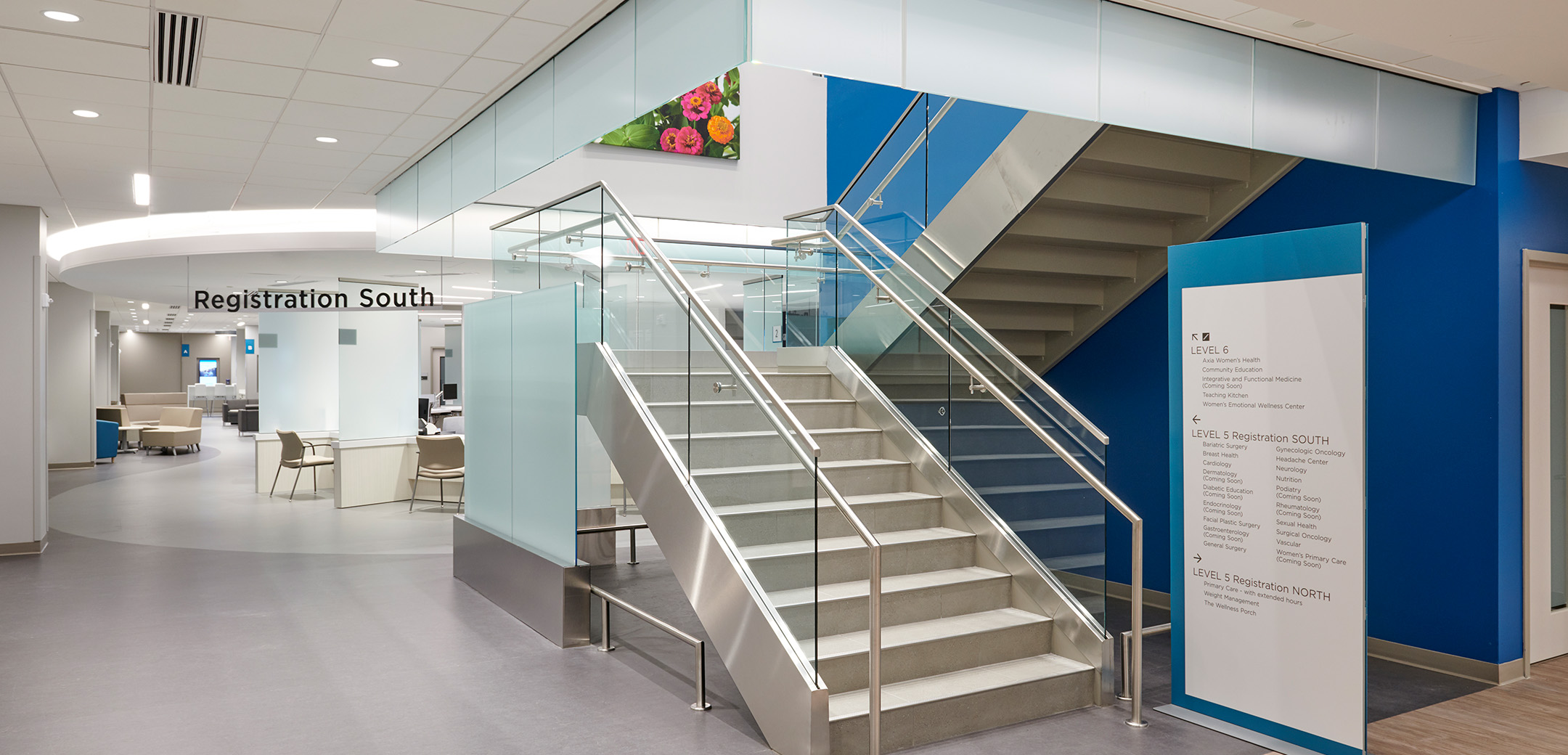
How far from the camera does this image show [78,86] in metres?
5.55

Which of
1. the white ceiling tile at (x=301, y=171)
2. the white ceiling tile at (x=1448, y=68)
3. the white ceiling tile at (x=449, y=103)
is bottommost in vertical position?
the white ceiling tile at (x=1448, y=68)

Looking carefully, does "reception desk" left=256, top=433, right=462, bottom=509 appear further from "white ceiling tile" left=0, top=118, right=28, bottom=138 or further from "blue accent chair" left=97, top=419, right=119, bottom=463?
"blue accent chair" left=97, top=419, right=119, bottom=463

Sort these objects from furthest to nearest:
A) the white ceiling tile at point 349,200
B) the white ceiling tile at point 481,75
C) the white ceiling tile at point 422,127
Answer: the white ceiling tile at point 349,200 < the white ceiling tile at point 422,127 < the white ceiling tile at point 481,75

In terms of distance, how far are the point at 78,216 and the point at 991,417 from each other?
10.2 meters

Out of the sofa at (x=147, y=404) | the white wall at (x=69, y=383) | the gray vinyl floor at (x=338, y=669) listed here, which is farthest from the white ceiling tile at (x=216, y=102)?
the sofa at (x=147, y=404)

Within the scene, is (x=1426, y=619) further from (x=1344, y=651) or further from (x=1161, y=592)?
(x=1344, y=651)

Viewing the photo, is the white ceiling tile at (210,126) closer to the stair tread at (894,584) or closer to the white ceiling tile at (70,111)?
the white ceiling tile at (70,111)

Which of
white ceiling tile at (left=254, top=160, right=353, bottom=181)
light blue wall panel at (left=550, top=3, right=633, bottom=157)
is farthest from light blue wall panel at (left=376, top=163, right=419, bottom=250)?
light blue wall panel at (left=550, top=3, right=633, bottom=157)

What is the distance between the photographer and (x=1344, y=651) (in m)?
3.88

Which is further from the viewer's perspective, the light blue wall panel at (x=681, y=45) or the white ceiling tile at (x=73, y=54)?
the white ceiling tile at (x=73, y=54)

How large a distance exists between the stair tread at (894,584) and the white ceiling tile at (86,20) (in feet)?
13.1

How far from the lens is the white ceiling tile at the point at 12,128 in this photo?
617 cm

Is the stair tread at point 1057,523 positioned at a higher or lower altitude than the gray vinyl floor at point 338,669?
higher

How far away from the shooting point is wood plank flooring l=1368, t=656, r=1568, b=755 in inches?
164
